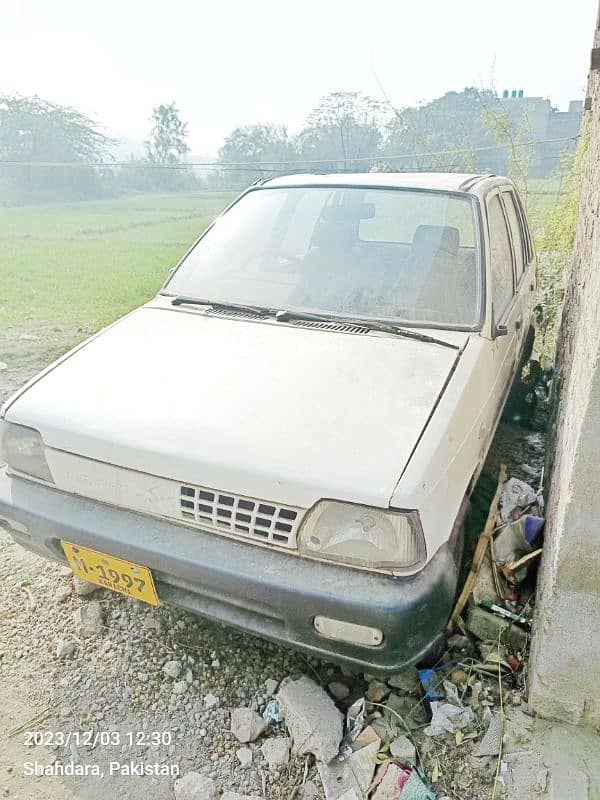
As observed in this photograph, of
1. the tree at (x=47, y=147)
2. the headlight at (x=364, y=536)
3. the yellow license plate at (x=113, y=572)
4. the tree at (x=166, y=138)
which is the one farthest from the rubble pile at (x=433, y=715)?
the tree at (x=166, y=138)

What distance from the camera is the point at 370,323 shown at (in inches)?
96.7

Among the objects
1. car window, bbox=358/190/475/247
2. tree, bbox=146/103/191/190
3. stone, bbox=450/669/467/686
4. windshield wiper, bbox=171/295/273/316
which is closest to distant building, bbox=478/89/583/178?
car window, bbox=358/190/475/247

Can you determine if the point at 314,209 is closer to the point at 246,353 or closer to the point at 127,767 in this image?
the point at 246,353

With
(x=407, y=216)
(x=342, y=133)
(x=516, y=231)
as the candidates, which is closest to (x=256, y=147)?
(x=342, y=133)

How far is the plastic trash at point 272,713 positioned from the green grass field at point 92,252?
5.90 m

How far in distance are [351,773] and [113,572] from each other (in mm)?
1048

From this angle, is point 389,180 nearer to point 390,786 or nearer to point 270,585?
point 270,585

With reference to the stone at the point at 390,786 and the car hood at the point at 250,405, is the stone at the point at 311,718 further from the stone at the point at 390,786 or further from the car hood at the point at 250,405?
the car hood at the point at 250,405

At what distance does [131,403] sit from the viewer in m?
2.03

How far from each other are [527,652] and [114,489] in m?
1.65

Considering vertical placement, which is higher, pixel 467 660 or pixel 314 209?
pixel 314 209

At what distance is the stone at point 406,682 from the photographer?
205cm

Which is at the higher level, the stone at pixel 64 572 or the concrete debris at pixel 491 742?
the stone at pixel 64 572

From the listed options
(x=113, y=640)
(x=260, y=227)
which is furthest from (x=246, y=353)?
(x=113, y=640)
